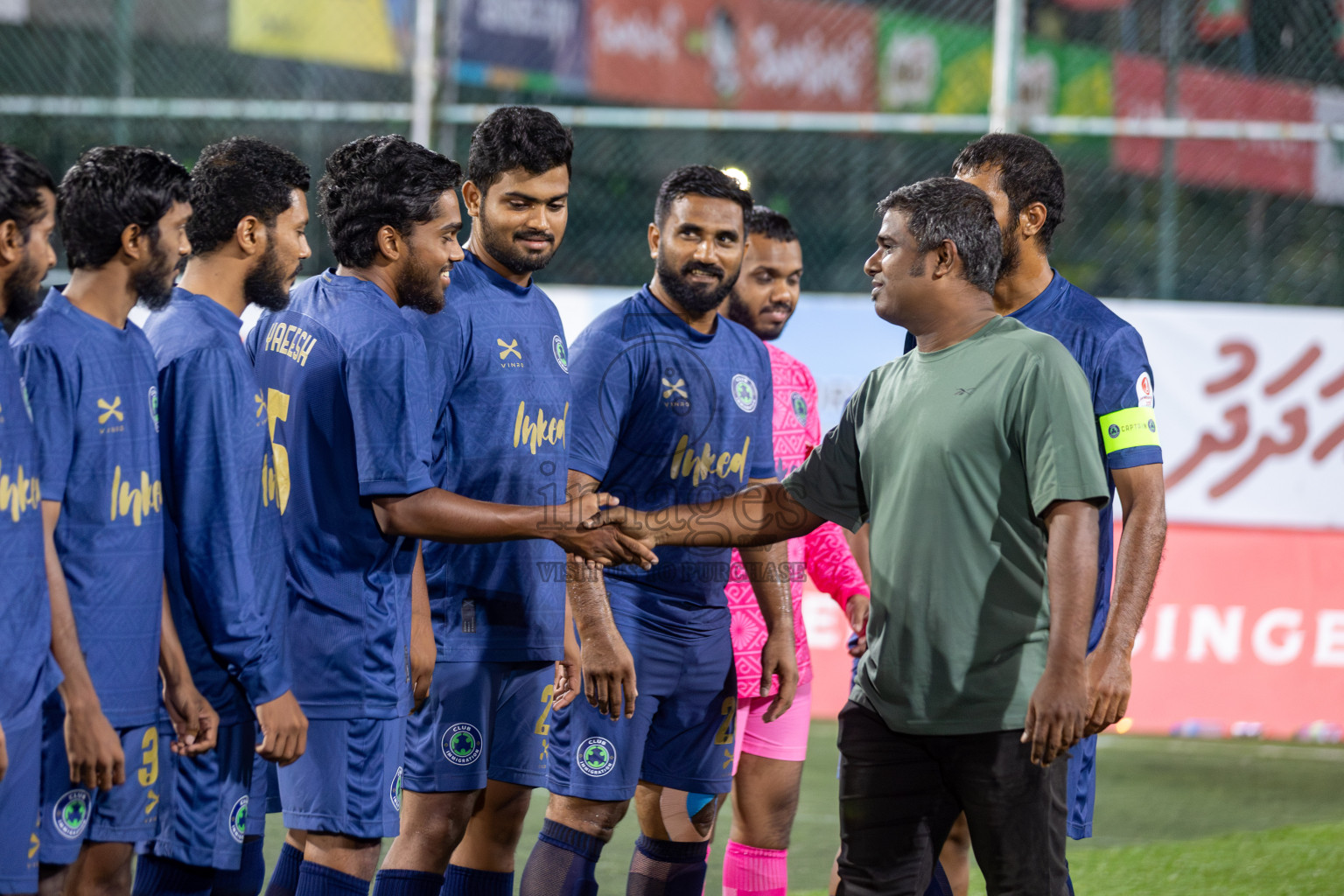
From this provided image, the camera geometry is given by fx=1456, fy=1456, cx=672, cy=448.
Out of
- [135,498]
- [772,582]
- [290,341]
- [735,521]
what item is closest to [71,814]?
[135,498]

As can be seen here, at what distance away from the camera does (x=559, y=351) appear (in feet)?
13.1

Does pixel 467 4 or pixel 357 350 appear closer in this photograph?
pixel 357 350

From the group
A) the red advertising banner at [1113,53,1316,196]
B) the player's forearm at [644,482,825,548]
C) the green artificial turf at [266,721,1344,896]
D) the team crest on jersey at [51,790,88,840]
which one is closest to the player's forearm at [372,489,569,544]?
the player's forearm at [644,482,825,548]

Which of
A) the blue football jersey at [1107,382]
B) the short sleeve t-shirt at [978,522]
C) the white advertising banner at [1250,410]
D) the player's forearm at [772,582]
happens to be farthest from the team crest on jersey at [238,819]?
the white advertising banner at [1250,410]

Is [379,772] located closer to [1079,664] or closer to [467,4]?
[1079,664]

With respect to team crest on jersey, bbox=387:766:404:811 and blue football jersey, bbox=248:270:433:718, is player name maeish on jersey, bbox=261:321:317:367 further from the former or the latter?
team crest on jersey, bbox=387:766:404:811

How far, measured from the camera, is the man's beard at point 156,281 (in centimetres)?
302

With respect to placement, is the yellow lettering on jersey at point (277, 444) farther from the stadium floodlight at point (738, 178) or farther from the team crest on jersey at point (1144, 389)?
the team crest on jersey at point (1144, 389)

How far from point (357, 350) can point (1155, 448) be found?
1917 millimetres

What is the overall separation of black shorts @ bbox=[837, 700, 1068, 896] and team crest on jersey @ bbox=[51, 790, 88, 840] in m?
1.60

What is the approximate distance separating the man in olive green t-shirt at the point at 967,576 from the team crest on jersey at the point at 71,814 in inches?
63.0

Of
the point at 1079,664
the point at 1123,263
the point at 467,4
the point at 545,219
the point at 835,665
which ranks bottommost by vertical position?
the point at 835,665

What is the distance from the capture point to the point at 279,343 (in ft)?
11.5

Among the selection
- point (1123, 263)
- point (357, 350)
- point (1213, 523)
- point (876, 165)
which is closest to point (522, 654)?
point (357, 350)
